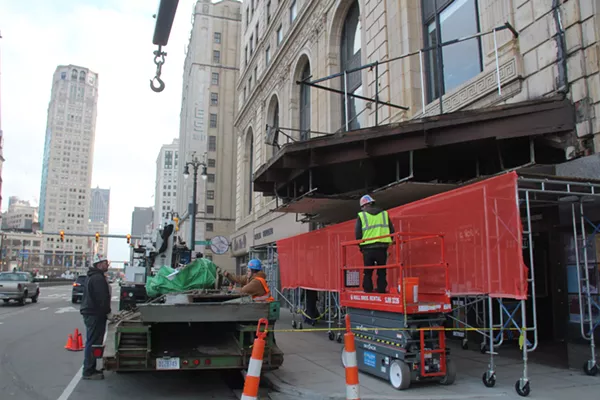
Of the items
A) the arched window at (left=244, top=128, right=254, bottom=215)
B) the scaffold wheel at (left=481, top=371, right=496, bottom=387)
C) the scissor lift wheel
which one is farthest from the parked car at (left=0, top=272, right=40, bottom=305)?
the scaffold wheel at (left=481, top=371, right=496, bottom=387)

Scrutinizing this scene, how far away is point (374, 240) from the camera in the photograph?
7.18m

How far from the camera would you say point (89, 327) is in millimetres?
7184

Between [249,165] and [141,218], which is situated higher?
[141,218]

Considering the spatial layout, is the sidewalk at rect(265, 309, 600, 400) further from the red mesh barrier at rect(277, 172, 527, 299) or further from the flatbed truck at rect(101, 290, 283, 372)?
the red mesh barrier at rect(277, 172, 527, 299)

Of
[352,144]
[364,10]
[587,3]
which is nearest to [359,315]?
[352,144]

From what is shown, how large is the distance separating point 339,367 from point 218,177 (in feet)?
151

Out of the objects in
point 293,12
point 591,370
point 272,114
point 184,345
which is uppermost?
Answer: point 293,12

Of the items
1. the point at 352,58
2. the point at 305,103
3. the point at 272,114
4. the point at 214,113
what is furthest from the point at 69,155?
the point at 352,58

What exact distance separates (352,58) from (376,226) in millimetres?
11695

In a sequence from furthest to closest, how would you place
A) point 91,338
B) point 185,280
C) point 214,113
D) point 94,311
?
point 214,113 → point 185,280 → point 94,311 → point 91,338

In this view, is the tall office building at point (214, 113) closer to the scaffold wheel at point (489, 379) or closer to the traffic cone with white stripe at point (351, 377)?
the scaffold wheel at point (489, 379)

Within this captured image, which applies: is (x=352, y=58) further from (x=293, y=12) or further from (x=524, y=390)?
(x=524, y=390)

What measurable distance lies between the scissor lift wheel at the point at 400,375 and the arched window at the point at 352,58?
11012 mm

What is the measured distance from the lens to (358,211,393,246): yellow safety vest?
7.17m
